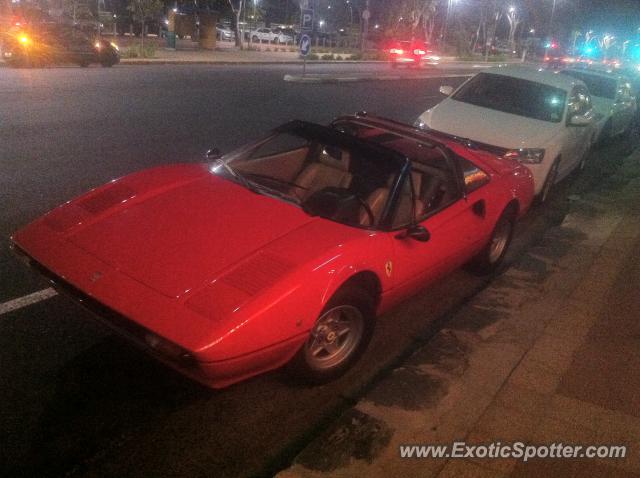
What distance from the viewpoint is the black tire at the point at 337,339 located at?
3532mm

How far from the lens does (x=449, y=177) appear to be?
15.8 feet

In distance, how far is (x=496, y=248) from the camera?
229 inches

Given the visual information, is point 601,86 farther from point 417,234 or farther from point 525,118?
point 417,234

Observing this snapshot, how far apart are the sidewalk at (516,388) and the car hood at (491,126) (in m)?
2.47

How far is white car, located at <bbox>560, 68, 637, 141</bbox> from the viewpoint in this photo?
1327 centimetres

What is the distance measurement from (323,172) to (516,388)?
78.0 inches

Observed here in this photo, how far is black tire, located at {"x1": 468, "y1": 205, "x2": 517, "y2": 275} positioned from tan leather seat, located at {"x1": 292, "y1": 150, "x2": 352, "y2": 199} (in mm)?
1729

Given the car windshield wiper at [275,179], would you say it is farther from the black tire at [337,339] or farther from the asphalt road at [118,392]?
the asphalt road at [118,392]

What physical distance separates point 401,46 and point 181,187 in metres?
36.8

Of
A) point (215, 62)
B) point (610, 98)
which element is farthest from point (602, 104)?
point (215, 62)

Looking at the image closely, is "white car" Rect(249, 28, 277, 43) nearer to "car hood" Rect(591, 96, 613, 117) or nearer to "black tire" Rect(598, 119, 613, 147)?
"black tire" Rect(598, 119, 613, 147)

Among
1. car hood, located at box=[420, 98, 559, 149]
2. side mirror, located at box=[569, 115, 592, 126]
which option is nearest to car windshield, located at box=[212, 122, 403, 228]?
car hood, located at box=[420, 98, 559, 149]

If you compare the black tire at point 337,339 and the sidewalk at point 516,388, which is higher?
the black tire at point 337,339

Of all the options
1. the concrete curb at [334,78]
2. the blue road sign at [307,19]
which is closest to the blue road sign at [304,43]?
the blue road sign at [307,19]
